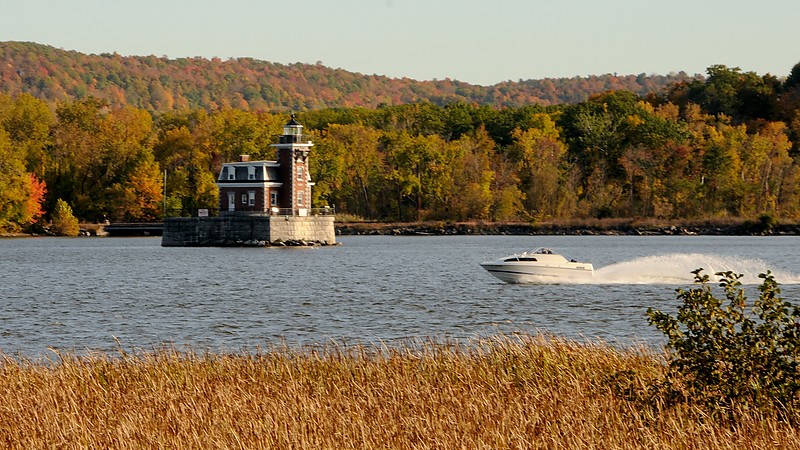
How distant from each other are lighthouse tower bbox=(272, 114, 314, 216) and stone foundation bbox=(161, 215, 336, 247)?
4.72 feet

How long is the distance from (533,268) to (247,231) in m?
55.2

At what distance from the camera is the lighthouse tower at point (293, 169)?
10900 cm

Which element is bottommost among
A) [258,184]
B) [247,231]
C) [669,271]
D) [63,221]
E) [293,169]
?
[669,271]

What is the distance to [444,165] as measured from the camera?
145 metres

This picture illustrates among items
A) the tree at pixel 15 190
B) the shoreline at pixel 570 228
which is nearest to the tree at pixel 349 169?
the shoreline at pixel 570 228

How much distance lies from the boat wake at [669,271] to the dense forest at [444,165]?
7336 centimetres

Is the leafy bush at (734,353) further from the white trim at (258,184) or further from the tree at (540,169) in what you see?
the tree at (540,169)

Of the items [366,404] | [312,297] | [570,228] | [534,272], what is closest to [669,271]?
[534,272]

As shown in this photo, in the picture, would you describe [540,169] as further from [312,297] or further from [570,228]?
[312,297]

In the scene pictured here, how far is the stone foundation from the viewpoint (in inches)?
4274

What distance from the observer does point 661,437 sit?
16.8m

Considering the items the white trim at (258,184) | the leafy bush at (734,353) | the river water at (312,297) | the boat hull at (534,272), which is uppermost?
the white trim at (258,184)

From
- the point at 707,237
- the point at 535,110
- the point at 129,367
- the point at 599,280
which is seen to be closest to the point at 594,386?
the point at 129,367

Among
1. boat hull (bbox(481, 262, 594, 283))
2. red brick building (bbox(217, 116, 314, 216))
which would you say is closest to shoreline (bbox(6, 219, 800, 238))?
red brick building (bbox(217, 116, 314, 216))
